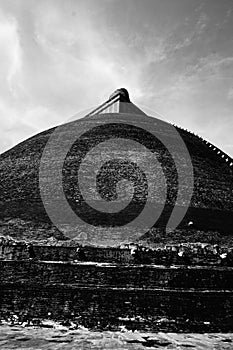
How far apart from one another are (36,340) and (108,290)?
6.90ft

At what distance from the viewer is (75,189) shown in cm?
1336

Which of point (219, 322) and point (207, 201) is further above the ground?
point (207, 201)

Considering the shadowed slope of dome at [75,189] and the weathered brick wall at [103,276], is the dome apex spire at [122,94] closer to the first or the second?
the shadowed slope of dome at [75,189]

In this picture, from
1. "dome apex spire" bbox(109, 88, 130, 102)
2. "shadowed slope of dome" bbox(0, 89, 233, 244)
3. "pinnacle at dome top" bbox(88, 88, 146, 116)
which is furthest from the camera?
"dome apex spire" bbox(109, 88, 130, 102)

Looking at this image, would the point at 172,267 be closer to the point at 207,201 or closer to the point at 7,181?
the point at 207,201

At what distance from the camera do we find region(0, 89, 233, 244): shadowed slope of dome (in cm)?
1184

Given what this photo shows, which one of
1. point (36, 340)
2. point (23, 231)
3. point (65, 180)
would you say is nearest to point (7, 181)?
point (65, 180)

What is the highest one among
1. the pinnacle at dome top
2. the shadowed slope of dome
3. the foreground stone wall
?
the pinnacle at dome top

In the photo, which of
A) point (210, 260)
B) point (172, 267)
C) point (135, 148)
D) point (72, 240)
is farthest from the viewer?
point (135, 148)

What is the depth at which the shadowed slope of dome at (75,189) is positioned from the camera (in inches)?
466

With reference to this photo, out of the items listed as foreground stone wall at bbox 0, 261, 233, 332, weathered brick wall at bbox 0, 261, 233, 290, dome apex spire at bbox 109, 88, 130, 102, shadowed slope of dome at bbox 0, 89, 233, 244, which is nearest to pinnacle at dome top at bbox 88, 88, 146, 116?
dome apex spire at bbox 109, 88, 130, 102

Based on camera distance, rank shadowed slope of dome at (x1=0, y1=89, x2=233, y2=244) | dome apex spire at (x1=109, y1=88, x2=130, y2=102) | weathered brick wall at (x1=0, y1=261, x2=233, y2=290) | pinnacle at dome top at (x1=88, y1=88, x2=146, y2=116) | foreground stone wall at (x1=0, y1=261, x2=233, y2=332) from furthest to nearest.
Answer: dome apex spire at (x1=109, y1=88, x2=130, y2=102) < pinnacle at dome top at (x1=88, y1=88, x2=146, y2=116) < shadowed slope of dome at (x1=0, y1=89, x2=233, y2=244) < weathered brick wall at (x1=0, y1=261, x2=233, y2=290) < foreground stone wall at (x1=0, y1=261, x2=233, y2=332)

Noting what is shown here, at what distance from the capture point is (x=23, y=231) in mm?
11398

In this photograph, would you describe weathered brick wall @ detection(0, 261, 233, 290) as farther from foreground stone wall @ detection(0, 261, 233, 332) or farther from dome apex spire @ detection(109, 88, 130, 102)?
dome apex spire @ detection(109, 88, 130, 102)
